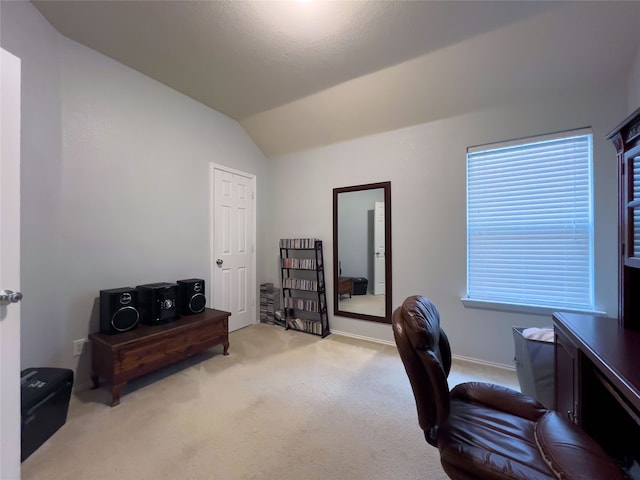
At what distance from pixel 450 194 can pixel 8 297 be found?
317cm

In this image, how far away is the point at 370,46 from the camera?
7.25 feet

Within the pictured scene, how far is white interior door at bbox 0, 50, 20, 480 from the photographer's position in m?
1.09

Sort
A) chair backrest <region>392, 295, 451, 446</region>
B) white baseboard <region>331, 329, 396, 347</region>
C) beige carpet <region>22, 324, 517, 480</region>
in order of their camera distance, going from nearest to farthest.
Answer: chair backrest <region>392, 295, 451, 446</region> → beige carpet <region>22, 324, 517, 480</region> → white baseboard <region>331, 329, 396, 347</region>

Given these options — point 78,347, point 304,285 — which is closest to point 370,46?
point 304,285

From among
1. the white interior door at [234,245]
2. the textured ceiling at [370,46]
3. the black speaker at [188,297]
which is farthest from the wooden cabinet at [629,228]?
the white interior door at [234,245]

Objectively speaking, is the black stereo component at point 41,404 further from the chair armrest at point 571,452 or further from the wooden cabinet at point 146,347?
the chair armrest at point 571,452

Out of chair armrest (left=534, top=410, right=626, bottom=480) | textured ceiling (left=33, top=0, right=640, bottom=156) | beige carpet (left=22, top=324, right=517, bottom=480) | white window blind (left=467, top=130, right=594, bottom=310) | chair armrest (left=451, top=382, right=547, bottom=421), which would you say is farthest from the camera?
white window blind (left=467, top=130, right=594, bottom=310)

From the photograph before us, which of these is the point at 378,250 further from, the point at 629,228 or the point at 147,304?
the point at 147,304

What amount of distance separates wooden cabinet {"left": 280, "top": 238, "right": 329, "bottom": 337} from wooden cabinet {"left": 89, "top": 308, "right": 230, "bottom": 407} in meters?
1.18

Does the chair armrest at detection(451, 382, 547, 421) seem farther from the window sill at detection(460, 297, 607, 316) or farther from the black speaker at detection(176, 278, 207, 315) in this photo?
the black speaker at detection(176, 278, 207, 315)

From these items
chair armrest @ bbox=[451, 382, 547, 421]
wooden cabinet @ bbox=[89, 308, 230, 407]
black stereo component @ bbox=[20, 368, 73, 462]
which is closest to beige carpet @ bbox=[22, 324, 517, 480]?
black stereo component @ bbox=[20, 368, 73, 462]

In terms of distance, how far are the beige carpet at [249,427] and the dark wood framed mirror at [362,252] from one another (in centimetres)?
83

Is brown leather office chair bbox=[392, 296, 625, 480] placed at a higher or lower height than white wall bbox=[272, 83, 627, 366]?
lower

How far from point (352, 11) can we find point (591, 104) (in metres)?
2.10
